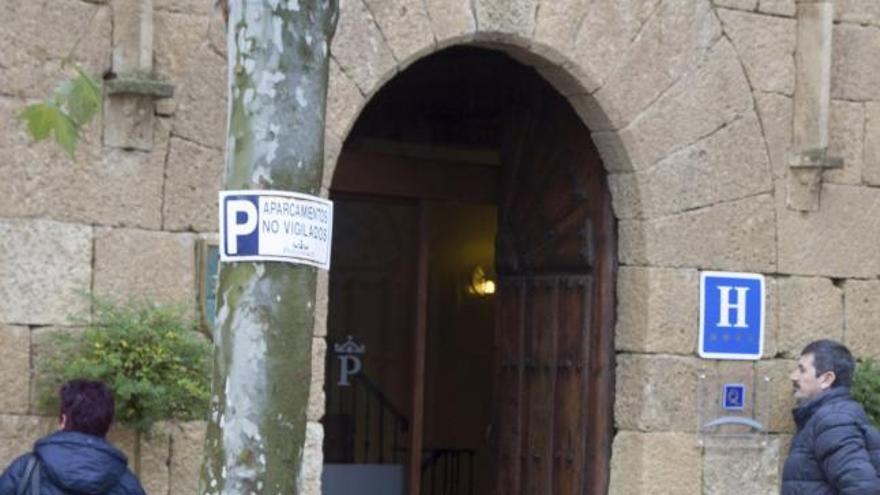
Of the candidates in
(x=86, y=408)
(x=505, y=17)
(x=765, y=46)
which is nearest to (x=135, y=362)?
(x=86, y=408)

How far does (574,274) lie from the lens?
975 centimetres

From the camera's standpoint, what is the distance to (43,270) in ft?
25.4

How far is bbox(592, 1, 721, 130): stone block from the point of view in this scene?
9.26 metres

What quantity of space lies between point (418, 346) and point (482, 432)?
2.73 m

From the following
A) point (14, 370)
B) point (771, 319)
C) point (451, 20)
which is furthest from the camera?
point (771, 319)

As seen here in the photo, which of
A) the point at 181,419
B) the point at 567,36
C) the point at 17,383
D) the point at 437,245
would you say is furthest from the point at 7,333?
the point at 437,245

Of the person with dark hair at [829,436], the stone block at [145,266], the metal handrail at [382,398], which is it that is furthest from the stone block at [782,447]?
the stone block at [145,266]

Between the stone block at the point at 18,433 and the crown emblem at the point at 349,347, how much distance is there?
3.50 metres

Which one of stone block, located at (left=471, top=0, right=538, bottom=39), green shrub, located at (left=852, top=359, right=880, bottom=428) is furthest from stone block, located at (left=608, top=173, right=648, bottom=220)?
green shrub, located at (left=852, top=359, right=880, bottom=428)

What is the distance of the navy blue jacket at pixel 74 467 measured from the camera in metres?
6.82

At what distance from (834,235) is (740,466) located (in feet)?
4.02

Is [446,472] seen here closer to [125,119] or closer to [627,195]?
[627,195]

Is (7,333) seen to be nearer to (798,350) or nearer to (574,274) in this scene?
(574,274)

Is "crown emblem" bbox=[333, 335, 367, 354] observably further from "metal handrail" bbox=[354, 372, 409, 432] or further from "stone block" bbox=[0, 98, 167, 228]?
"stone block" bbox=[0, 98, 167, 228]
